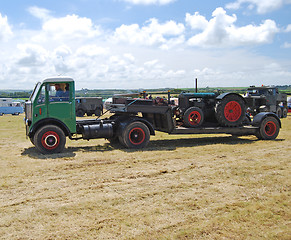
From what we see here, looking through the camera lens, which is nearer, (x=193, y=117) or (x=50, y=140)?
(x=50, y=140)

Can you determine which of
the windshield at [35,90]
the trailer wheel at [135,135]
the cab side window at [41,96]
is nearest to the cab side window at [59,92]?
the cab side window at [41,96]

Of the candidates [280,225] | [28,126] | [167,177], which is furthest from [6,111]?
[280,225]

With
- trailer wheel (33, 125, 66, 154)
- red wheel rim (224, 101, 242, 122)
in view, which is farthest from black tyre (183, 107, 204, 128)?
trailer wheel (33, 125, 66, 154)

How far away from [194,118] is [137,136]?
8.22 feet

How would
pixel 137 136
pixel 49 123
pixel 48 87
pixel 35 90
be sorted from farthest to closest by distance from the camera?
pixel 137 136
pixel 35 90
pixel 49 123
pixel 48 87

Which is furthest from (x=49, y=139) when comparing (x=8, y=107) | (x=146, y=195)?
(x=8, y=107)

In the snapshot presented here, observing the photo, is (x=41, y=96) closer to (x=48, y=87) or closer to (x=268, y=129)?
(x=48, y=87)

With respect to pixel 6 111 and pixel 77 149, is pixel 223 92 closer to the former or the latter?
pixel 77 149

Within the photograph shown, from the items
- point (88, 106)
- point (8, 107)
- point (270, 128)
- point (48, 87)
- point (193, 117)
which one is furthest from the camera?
point (8, 107)

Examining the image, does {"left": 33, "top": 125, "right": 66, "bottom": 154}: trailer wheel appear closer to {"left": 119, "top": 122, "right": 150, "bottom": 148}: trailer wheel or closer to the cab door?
the cab door

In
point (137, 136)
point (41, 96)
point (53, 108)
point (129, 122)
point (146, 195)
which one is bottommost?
point (146, 195)

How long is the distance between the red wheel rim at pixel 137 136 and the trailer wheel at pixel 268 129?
5.21 m

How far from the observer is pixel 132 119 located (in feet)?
35.2

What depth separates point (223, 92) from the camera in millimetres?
12492
